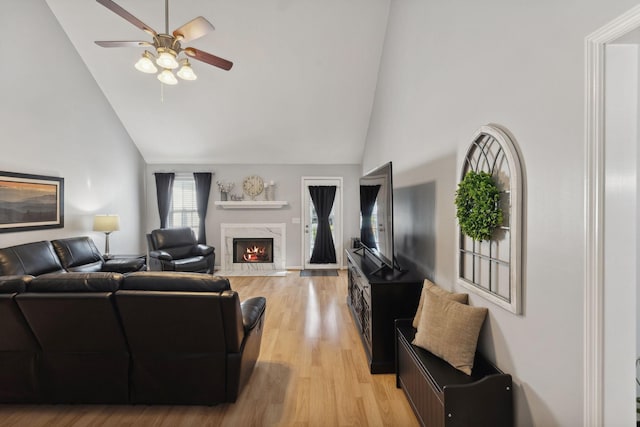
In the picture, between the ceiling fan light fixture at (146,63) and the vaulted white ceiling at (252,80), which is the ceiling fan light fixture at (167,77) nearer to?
the ceiling fan light fixture at (146,63)

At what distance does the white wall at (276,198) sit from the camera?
6902 millimetres

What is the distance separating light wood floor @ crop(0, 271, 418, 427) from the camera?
2.08 m

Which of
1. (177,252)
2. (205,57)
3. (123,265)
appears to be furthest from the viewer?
(177,252)

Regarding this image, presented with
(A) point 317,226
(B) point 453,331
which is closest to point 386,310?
(B) point 453,331

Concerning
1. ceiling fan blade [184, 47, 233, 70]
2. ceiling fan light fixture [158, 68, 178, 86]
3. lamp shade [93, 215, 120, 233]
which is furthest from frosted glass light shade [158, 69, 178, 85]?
lamp shade [93, 215, 120, 233]

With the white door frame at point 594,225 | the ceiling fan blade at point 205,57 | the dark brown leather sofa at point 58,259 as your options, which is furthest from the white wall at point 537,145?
the dark brown leather sofa at point 58,259

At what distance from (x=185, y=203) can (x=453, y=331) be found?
641cm

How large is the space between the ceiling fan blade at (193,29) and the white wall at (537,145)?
6.56ft

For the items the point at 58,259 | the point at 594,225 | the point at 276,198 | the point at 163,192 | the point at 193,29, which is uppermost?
the point at 193,29

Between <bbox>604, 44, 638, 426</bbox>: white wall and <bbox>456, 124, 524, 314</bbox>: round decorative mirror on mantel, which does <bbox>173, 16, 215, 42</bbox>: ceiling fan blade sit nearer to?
<bbox>456, 124, 524, 314</bbox>: round decorative mirror on mantel

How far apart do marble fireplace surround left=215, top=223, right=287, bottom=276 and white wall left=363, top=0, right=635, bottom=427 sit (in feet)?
15.7

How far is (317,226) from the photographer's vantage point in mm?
6914

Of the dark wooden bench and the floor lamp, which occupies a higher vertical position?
the floor lamp

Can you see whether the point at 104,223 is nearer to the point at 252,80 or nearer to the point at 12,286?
the point at 252,80
